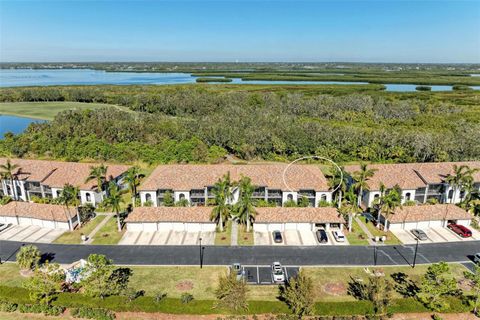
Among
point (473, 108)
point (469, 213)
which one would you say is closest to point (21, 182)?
point (469, 213)

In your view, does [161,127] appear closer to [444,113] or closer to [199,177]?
[199,177]

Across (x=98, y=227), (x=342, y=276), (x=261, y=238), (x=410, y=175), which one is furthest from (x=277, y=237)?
(x=410, y=175)

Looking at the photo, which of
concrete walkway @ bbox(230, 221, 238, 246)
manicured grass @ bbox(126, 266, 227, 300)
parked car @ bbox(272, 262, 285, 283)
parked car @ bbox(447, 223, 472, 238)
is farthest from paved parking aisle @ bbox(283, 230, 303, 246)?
parked car @ bbox(447, 223, 472, 238)

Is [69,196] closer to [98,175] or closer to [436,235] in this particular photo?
[98,175]

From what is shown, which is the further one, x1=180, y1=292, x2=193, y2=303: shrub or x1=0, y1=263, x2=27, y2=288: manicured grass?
x1=0, y1=263, x2=27, y2=288: manicured grass

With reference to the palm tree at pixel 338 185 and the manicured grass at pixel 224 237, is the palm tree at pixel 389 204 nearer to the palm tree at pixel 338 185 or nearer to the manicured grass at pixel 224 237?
the palm tree at pixel 338 185

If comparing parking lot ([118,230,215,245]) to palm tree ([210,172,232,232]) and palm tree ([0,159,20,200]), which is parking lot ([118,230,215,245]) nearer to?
palm tree ([210,172,232,232])
